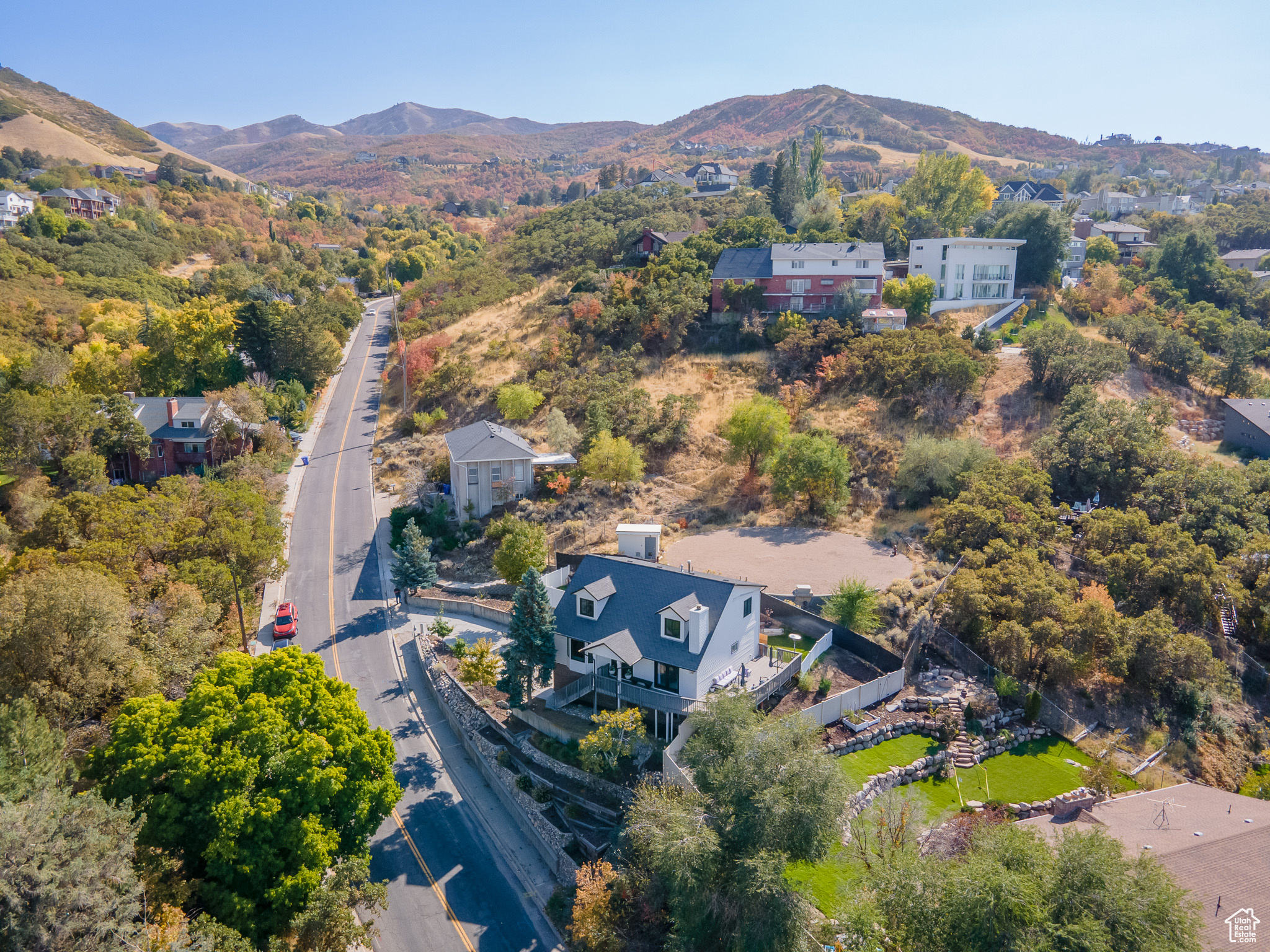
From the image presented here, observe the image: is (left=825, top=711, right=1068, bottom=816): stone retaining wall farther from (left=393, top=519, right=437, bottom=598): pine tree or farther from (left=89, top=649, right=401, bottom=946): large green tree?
(left=393, top=519, right=437, bottom=598): pine tree

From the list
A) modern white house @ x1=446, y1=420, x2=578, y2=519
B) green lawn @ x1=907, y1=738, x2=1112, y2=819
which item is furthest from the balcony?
green lawn @ x1=907, y1=738, x2=1112, y2=819

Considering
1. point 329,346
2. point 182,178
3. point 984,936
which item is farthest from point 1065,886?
point 182,178

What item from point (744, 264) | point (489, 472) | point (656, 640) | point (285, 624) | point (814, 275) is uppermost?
point (744, 264)

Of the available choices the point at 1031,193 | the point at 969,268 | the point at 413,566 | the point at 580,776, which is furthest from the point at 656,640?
the point at 1031,193

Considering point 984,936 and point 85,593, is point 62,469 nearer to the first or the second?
point 85,593

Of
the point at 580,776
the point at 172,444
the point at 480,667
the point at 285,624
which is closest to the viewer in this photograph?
the point at 580,776
